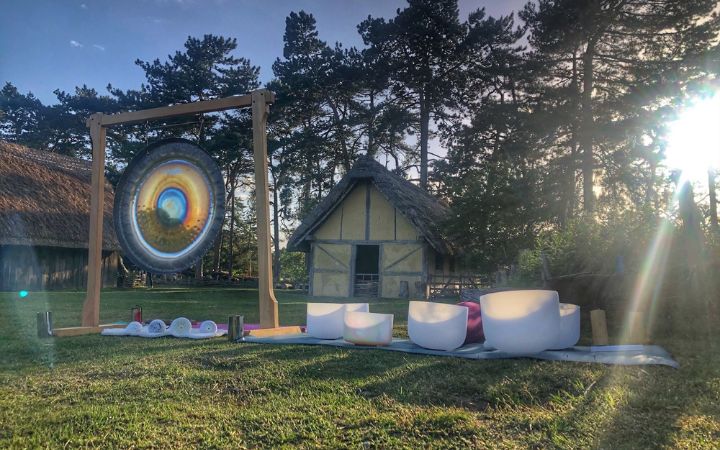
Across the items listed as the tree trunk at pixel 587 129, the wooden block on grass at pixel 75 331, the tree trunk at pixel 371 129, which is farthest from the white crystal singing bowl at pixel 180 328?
the tree trunk at pixel 371 129

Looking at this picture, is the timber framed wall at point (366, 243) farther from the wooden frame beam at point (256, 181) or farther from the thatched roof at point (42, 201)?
the wooden frame beam at point (256, 181)

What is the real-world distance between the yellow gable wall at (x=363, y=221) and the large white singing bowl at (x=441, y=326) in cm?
1240

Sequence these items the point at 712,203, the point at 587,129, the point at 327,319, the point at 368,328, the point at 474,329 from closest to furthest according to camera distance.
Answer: the point at 368,328, the point at 474,329, the point at 327,319, the point at 712,203, the point at 587,129

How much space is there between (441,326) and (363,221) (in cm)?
1336

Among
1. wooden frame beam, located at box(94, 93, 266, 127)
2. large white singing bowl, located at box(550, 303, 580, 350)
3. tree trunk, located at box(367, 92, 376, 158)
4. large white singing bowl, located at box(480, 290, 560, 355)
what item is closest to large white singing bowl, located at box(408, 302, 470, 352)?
large white singing bowl, located at box(480, 290, 560, 355)

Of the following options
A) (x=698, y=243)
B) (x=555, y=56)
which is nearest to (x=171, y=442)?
(x=698, y=243)

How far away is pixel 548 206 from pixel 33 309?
1445 cm

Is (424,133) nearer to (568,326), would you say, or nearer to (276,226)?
(276,226)

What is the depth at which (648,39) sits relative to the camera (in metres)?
18.0

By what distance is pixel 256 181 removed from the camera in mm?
7234

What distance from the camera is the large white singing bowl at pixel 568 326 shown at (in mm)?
5938

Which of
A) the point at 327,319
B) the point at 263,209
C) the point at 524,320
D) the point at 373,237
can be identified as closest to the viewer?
the point at 524,320

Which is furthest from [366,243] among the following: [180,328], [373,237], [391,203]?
[180,328]

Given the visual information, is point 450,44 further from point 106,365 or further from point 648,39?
point 106,365
